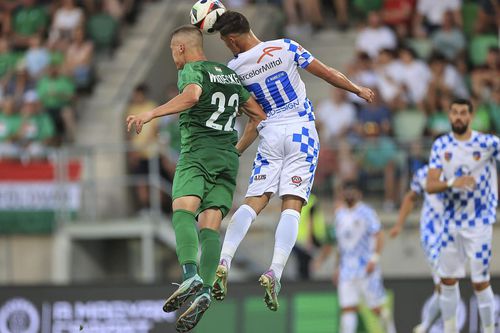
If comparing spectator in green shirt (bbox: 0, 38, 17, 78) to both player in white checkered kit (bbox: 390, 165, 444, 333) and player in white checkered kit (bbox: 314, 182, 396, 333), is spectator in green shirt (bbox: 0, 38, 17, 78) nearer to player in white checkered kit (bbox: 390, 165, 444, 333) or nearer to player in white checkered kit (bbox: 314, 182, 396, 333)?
player in white checkered kit (bbox: 314, 182, 396, 333)

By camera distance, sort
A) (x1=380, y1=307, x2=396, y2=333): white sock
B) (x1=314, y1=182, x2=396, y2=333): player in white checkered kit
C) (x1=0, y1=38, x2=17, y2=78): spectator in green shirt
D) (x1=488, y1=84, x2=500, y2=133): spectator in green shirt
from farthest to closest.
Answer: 1. (x1=0, y1=38, x2=17, y2=78): spectator in green shirt
2. (x1=488, y1=84, x2=500, y2=133): spectator in green shirt
3. (x1=380, y1=307, x2=396, y2=333): white sock
4. (x1=314, y1=182, x2=396, y2=333): player in white checkered kit

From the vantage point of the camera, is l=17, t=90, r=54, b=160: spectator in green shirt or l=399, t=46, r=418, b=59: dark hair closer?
l=399, t=46, r=418, b=59: dark hair

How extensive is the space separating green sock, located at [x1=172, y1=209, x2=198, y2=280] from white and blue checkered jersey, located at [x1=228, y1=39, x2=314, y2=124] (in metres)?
1.27

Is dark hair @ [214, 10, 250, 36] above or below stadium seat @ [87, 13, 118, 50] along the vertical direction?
below

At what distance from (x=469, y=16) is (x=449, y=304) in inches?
331

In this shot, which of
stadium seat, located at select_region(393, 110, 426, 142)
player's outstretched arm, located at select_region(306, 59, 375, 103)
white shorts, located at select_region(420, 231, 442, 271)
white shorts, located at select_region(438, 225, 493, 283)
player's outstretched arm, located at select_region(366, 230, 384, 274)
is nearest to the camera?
player's outstretched arm, located at select_region(306, 59, 375, 103)

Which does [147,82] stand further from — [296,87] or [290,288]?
[296,87]

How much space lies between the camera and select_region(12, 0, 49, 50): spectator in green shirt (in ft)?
84.0

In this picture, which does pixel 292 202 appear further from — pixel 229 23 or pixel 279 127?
pixel 229 23

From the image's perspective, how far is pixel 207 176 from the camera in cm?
1329

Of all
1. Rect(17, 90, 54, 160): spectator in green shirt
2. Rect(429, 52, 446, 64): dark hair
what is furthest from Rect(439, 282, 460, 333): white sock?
Rect(17, 90, 54, 160): spectator in green shirt

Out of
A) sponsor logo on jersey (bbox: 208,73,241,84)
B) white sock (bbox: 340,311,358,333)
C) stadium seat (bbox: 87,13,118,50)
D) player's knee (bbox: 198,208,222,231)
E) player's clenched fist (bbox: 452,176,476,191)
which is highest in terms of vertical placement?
stadium seat (bbox: 87,13,118,50)

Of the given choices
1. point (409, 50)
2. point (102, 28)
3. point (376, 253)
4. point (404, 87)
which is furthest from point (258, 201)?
point (102, 28)

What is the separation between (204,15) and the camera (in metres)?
13.4
